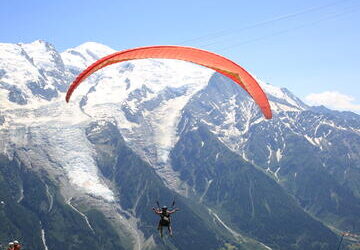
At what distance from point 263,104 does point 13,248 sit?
2051cm

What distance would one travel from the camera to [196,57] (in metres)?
31.9

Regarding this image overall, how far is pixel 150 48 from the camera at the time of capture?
3052 centimetres

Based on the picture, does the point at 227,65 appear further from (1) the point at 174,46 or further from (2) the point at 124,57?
(2) the point at 124,57

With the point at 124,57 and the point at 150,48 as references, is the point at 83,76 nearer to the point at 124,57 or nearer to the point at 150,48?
the point at 124,57

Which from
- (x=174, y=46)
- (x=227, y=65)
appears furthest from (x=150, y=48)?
(x=227, y=65)

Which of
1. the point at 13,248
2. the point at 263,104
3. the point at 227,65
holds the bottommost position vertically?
the point at 13,248

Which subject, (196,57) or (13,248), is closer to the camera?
(13,248)

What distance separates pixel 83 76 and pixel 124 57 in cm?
333

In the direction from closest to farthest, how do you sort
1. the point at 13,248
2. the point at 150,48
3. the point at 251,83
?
the point at 13,248 → the point at 150,48 → the point at 251,83

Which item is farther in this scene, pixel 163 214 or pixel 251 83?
pixel 251 83

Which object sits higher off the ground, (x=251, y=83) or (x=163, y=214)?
(x=251, y=83)

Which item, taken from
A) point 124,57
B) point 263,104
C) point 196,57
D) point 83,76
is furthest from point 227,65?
point 83,76

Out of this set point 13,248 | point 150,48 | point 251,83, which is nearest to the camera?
point 13,248

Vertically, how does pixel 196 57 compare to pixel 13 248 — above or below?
above
